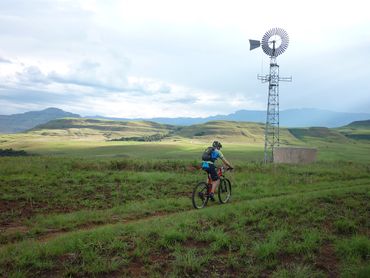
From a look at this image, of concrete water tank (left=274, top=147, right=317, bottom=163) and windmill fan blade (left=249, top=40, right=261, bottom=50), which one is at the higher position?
windmill fan blade (left=249, top=40, right=261, bottom=50)

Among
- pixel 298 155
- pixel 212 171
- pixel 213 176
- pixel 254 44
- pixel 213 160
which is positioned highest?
pixel 254 44

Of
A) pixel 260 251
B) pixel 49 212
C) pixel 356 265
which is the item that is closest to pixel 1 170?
pixel 49 212

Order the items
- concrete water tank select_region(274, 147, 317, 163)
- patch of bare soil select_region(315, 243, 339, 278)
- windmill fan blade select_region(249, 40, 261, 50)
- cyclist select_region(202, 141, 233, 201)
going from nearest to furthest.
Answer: patch of bare soil select_region(315, 243, 339, 278)
cyclist select_region(202, 141, 233, 201)
concrete water tank select_region(274, 147, 317, 163)
windmill fan blade select_region(249, 40, 261, 50)

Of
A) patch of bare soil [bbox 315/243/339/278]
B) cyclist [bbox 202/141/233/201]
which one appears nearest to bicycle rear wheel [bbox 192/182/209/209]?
cyclist [bbox 202/141/233/201]

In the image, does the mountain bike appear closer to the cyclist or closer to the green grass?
the cyclist

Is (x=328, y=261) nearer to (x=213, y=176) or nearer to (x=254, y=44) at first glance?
(x=213, y=176)

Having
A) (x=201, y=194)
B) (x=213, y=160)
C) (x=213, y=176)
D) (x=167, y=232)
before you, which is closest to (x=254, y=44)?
(x=213, y=176)

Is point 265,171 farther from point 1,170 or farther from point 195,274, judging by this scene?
point 195,274

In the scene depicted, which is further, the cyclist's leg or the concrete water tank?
the concrete water tank

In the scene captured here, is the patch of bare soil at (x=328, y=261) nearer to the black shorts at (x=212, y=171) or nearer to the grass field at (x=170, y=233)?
the grass field at (x=170, y=233)

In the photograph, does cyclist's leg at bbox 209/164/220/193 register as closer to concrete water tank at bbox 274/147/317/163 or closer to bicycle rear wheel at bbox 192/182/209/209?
bicycle rear wheel at bbox 192/182/209/209

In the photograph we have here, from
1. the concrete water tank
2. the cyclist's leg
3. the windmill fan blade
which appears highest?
the windmill fan blade

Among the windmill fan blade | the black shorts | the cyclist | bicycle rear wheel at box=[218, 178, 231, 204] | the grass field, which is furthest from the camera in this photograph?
the windmill fan blade

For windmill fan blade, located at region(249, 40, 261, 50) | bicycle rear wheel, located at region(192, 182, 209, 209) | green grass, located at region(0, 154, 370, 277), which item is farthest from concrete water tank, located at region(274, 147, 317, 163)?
bicycle rear wheel, located at region(192, 182, 209, 209)
